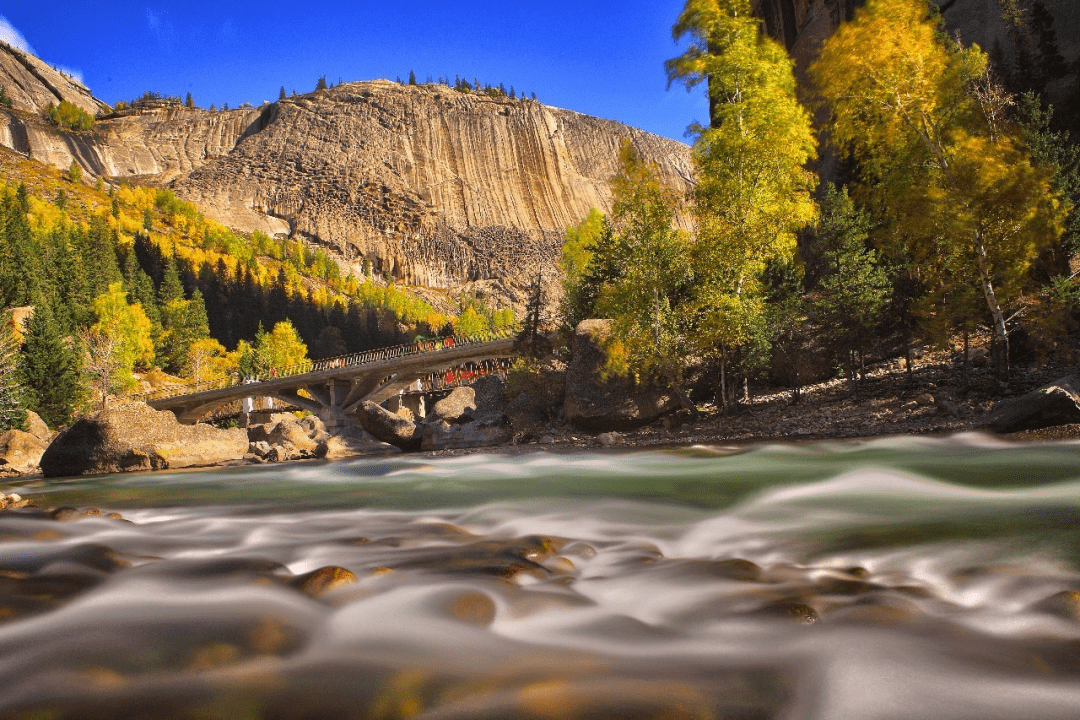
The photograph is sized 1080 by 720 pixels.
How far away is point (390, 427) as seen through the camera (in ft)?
77.5

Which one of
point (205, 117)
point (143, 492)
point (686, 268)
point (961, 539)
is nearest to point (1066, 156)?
point (686, 268)

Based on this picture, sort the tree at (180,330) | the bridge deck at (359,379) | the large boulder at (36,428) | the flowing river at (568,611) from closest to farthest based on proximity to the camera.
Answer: the flowing river at (568,611) < the large boulder at (36,428) < the bridge deck at (359,379) < the tree at (180,330)

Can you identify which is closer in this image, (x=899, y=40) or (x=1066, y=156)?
(x=899, y=40)

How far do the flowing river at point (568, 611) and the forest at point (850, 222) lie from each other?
7179 millimetres

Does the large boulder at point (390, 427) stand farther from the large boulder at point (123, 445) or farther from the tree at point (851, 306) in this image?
the tree at point (851, 306)

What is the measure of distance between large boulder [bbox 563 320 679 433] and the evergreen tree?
3545 cm

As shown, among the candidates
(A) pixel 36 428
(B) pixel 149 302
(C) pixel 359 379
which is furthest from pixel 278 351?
(A) pixel 36 428

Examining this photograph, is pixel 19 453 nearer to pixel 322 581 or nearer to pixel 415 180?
pixel 322 581

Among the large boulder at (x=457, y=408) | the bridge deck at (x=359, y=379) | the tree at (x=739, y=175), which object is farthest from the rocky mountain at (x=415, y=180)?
the tree at (x=739, y=175)

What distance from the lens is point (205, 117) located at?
165 metres

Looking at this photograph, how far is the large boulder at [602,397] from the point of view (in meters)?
16.7

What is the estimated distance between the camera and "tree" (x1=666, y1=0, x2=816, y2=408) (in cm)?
1465

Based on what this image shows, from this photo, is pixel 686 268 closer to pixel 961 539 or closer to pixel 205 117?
pixel 961 539

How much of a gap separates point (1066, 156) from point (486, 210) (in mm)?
130005
